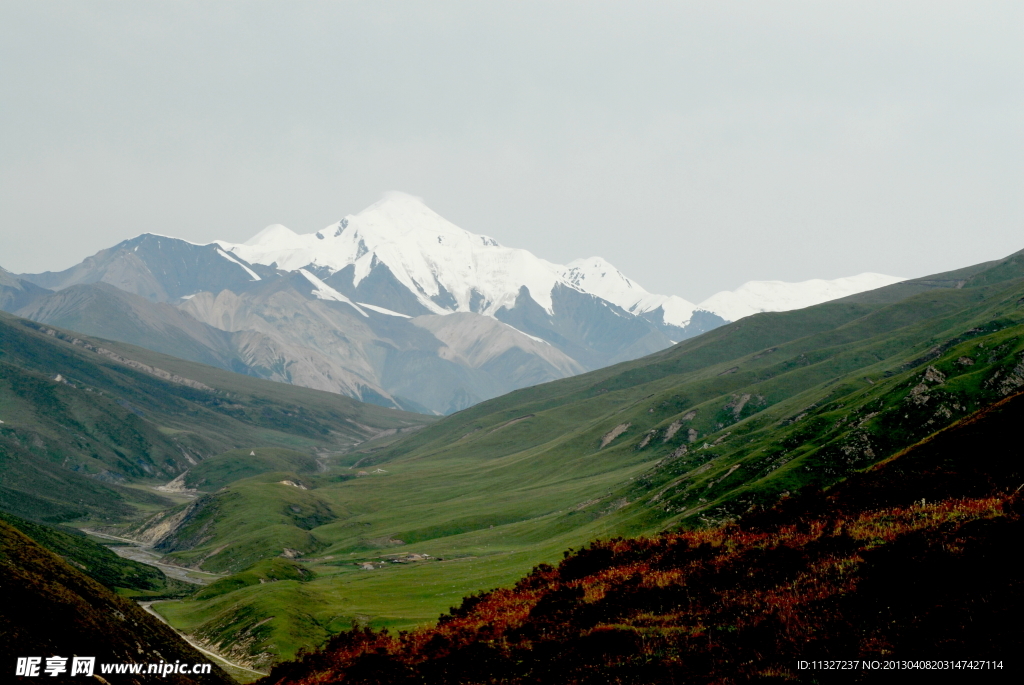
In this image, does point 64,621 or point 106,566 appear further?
point 106,566

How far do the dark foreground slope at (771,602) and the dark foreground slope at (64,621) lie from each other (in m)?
9.97

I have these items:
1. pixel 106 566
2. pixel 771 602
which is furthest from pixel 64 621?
pixel 106 566

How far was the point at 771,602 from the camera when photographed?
30.1 metres

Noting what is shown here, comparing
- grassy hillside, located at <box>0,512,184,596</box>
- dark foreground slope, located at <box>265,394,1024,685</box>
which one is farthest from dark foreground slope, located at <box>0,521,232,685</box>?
grassy hillside, located at <box>0,512,184,596</box>

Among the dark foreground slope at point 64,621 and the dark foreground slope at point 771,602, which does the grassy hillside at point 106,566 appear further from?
the dark foreground slope at point 771,602

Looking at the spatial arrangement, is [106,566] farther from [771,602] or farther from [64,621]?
[771,602]

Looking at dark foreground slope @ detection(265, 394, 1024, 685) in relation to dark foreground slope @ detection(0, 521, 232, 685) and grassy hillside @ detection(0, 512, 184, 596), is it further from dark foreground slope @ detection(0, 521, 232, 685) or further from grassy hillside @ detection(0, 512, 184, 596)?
grassy hillside @ detection(0, 512, 184, 596)

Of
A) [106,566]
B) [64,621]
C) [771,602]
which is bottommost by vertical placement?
[106,566]

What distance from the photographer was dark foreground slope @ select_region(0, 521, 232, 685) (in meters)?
33.8

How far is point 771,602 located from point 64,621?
3569 cm

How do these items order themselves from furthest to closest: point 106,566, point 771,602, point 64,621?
point 106,566
point 64,621
point 771,602

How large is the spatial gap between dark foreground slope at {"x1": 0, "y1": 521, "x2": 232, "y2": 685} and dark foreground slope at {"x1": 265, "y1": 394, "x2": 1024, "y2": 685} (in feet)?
32.7

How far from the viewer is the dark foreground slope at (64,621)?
33750 mm

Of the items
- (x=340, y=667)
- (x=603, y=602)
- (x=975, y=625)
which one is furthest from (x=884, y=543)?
(x=340, y=667)
